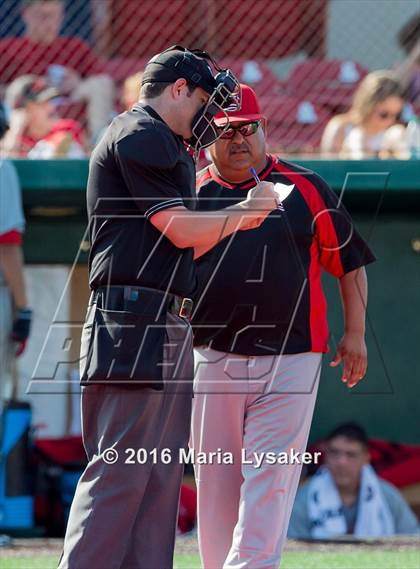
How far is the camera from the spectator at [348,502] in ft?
20.0

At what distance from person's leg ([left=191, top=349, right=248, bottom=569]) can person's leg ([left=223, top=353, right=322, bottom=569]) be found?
0.06 meters

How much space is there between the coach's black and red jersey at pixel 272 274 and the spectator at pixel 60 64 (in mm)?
3709

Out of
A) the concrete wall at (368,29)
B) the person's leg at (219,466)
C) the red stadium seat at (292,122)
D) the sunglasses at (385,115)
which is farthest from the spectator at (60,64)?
the person's leg at (219,466)

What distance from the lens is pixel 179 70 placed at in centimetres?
346

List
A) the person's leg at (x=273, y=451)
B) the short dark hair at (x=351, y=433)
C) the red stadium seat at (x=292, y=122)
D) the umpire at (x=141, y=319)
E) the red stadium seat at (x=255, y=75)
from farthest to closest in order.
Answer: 1. the red stadium seat at (x=255, y=75)
2. the red stadium seat at (x=292, y=122)
3. the short dark hair at (x=351, y=433)
4. the person's leg at (x=273, y=451)
5. the umpire at (x=141, y=319)

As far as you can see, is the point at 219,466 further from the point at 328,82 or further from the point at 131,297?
the point at 328,82

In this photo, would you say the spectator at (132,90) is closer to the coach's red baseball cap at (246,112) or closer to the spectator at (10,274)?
the spectator at (10,274)

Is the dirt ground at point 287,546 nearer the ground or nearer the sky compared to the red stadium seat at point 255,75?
nearer the ground

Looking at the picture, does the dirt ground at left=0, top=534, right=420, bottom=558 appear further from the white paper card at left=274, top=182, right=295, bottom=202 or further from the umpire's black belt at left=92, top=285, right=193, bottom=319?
the umpire's black belt at left=92, top=285, right=193, bottom=319

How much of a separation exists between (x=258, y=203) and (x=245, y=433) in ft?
3.38

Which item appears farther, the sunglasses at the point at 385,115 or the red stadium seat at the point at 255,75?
the red stadium seat at the point at 255,75

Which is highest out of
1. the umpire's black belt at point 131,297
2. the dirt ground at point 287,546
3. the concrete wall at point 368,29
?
the concrete wall at point 368,29

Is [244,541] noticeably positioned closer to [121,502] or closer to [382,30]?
[121,502]

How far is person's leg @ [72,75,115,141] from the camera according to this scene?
7.72 m
